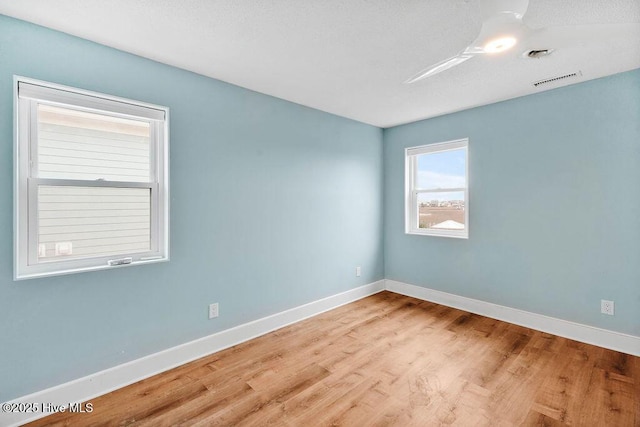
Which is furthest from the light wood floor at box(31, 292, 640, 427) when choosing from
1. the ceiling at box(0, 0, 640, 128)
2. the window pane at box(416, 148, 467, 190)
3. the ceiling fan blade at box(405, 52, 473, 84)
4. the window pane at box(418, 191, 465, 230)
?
the ceiling at box(0, 0, 640, 128)

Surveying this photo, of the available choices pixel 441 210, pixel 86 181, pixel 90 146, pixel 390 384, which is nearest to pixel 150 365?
pixel 86 181

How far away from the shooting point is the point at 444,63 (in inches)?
62.5

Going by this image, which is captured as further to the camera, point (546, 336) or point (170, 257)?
point (546, 336)

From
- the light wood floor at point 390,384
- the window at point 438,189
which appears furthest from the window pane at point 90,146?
the window at point 438,189

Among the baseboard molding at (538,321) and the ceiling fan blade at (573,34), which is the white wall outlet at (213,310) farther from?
the ceiling fan blade at (573,34)

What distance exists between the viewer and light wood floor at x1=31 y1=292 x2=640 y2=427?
1748 mm

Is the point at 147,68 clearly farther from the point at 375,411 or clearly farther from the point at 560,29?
the point at 375,411

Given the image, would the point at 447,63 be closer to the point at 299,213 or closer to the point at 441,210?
the point at 299,213

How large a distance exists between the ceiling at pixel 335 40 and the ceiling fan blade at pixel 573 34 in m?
0.17

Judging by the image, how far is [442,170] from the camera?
3.79m

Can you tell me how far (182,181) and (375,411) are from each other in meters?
2.23

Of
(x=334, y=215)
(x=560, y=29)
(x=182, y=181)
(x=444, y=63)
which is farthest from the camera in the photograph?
(x=334, y=215)

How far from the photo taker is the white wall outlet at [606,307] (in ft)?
8.34

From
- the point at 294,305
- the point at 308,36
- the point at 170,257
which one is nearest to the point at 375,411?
the point at 294,305
